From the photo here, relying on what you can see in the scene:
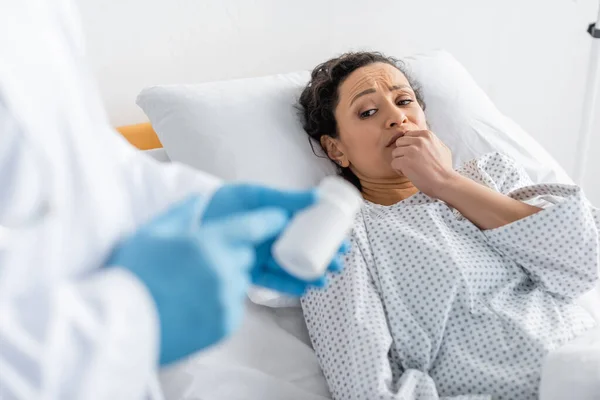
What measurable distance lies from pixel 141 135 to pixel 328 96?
0.49m

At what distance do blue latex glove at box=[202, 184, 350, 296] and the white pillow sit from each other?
0.56 metres

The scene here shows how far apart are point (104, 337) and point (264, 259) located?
12.4 inches

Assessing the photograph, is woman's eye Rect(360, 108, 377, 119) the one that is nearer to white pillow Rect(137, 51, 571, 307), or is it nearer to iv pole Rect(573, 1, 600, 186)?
white pillow Rect(137, 51, 571, 307)

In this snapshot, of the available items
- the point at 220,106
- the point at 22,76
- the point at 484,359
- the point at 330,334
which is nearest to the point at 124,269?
the point at 22,76

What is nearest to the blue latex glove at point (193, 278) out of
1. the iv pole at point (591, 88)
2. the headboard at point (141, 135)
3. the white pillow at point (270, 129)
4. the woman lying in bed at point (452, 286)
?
the woman lying in bed at point (452, 286)

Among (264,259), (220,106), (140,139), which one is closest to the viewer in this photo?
(264,259)

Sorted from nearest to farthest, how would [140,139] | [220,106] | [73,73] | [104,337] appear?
[104,337], [73,73], [220,106], [140,139]

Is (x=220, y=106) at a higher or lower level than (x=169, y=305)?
lower

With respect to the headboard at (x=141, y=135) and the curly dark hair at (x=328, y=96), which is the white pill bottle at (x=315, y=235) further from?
the headboard at (x=141, y=135)

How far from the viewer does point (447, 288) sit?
4.20ft

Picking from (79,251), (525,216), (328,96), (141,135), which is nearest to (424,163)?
(525,216)

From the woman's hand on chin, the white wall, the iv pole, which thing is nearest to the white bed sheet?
the woman's hand on chin

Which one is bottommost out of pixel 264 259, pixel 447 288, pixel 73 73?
pixel 447 288

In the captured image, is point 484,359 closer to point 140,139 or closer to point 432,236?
point 432,236
